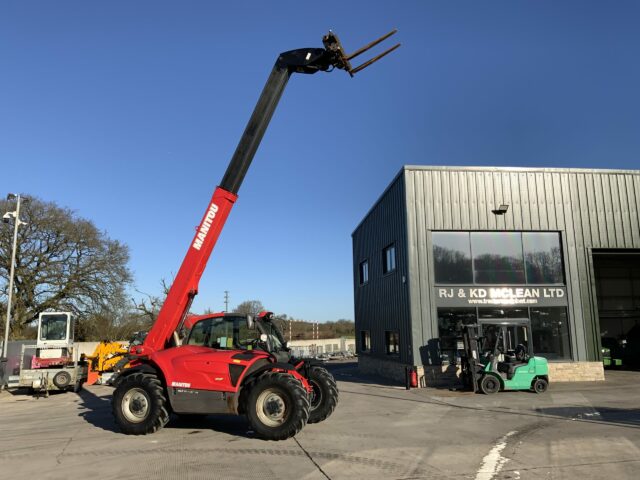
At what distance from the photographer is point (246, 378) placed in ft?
29.7

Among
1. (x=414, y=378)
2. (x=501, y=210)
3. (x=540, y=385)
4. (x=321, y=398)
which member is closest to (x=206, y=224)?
(x=321, y=398)

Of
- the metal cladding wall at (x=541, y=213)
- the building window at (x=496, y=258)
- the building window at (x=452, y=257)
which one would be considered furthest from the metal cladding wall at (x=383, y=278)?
the building window at (x=496, y=258)

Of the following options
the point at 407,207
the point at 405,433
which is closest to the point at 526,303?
the point at 407,207

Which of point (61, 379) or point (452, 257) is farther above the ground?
point (452, 257)

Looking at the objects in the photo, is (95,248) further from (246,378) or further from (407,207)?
(246,378)

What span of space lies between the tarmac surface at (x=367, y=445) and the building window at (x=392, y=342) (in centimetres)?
704

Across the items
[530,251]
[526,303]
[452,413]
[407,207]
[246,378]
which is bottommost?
[452,413]

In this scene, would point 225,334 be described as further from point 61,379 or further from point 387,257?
point 387,257

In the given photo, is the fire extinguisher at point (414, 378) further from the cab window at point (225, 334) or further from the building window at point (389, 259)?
the cab window at point (225, 334)

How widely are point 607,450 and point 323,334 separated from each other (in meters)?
88.1

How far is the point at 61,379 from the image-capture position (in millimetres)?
17656

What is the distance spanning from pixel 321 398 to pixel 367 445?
214 cm

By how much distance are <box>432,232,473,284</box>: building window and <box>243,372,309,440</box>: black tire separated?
11.0 meters

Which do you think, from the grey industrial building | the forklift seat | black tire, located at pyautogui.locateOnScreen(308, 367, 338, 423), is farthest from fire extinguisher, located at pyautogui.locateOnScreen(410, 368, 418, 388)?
black tire, located at pyautogui.locateOnScreen(308, 367, 338, 423)
